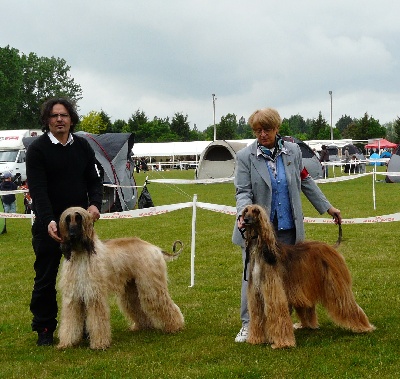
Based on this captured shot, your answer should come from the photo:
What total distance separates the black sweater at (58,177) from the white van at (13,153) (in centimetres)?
2071

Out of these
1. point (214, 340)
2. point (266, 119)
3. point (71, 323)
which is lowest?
point (214, 340)

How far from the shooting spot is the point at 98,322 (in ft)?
15.6

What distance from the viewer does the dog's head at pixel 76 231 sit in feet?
14.8

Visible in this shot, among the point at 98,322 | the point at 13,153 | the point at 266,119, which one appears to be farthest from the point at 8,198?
the point at 13,153

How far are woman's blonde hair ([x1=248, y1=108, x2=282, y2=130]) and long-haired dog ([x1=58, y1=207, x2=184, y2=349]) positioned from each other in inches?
56.6

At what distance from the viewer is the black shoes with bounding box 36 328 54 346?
16.5 feet

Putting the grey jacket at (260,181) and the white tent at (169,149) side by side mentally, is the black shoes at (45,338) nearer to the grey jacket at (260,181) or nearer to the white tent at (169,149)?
the grey jacket at (260,181)

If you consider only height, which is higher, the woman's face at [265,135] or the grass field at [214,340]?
the woman's face at [265,135]

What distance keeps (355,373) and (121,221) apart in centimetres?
1010

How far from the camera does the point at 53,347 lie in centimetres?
491

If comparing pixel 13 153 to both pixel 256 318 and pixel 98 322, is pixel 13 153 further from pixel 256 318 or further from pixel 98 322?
pixel 256 318

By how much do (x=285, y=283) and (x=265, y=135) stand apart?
3.71 feet

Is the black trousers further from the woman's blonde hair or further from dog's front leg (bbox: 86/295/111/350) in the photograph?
the woman's blonde hair

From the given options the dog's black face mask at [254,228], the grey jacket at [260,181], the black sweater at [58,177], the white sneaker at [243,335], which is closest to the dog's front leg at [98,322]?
the black sweater at [58,177]
